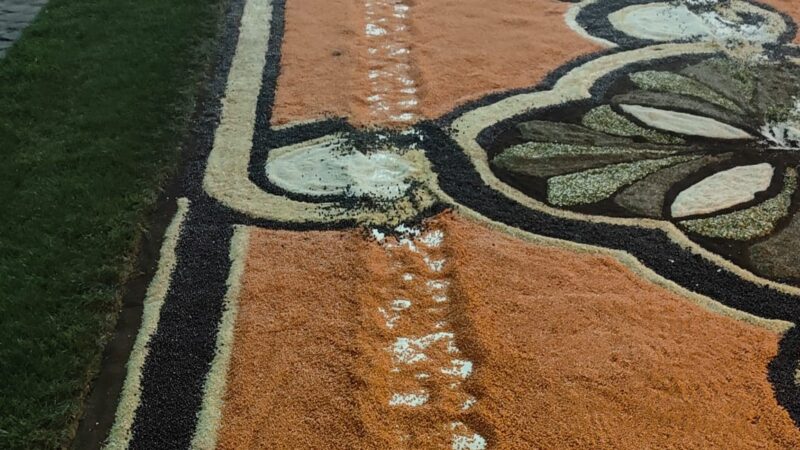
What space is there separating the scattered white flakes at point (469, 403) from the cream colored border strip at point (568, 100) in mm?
1811

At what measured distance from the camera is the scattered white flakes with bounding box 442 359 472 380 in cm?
396

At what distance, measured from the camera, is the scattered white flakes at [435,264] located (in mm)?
4719

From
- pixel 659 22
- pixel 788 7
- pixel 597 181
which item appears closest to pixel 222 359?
pixel 597 181

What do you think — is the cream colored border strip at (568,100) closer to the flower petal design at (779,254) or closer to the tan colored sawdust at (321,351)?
the flower petal design at (779,254)

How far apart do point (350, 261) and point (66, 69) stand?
4.02m

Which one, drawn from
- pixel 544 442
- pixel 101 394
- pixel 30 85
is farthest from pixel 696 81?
pixel 30 85

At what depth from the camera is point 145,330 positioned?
430 cm

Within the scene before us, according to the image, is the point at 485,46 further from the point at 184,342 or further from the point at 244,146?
the point at 184,342

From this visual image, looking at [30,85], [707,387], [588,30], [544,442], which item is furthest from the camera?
[588,30]

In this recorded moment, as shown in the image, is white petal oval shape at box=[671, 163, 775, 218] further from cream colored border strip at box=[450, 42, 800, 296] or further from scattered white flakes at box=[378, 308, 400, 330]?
scattered white flakes at box=[378, 308, 400, 330]

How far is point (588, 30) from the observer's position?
7.93 m

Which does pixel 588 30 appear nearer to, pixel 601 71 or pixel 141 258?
pixel 601 71

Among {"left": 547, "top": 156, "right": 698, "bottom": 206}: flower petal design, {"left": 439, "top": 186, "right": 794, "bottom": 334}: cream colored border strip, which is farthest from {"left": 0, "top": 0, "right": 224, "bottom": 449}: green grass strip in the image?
{"left": 547, "top": 156, "right": 698, "bottom": 206}: flower petal design

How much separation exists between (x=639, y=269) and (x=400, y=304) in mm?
1519
